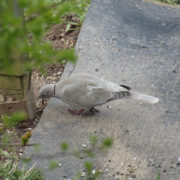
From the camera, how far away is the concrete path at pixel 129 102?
3188mm

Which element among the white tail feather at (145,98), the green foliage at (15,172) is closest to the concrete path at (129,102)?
the green foliage at (15,172)

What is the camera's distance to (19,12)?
2.46 m

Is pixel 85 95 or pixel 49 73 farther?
pixel 49 73

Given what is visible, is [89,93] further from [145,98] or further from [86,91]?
[145,98]

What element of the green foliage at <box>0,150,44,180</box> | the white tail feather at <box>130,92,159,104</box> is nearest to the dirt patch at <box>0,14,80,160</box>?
the green foliage at <box>0,150,44,180</box>

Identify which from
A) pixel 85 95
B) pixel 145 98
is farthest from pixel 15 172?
pixel 145 98

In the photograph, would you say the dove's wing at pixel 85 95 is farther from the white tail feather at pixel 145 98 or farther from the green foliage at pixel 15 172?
the green foliage at pixel 15 172

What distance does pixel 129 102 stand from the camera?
3.88m

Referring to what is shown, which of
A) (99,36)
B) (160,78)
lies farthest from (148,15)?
(160,78)

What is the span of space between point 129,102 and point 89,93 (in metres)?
0.51

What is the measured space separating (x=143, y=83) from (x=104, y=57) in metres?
0.62

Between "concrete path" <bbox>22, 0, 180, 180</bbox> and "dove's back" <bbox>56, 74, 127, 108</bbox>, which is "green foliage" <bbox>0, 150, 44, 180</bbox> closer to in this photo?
"concrete path" <bbox>22, 0, 180, 180</bbox>

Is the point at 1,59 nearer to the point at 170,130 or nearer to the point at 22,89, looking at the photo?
the point at 22,89

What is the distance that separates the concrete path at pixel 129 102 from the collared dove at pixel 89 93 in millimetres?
152
